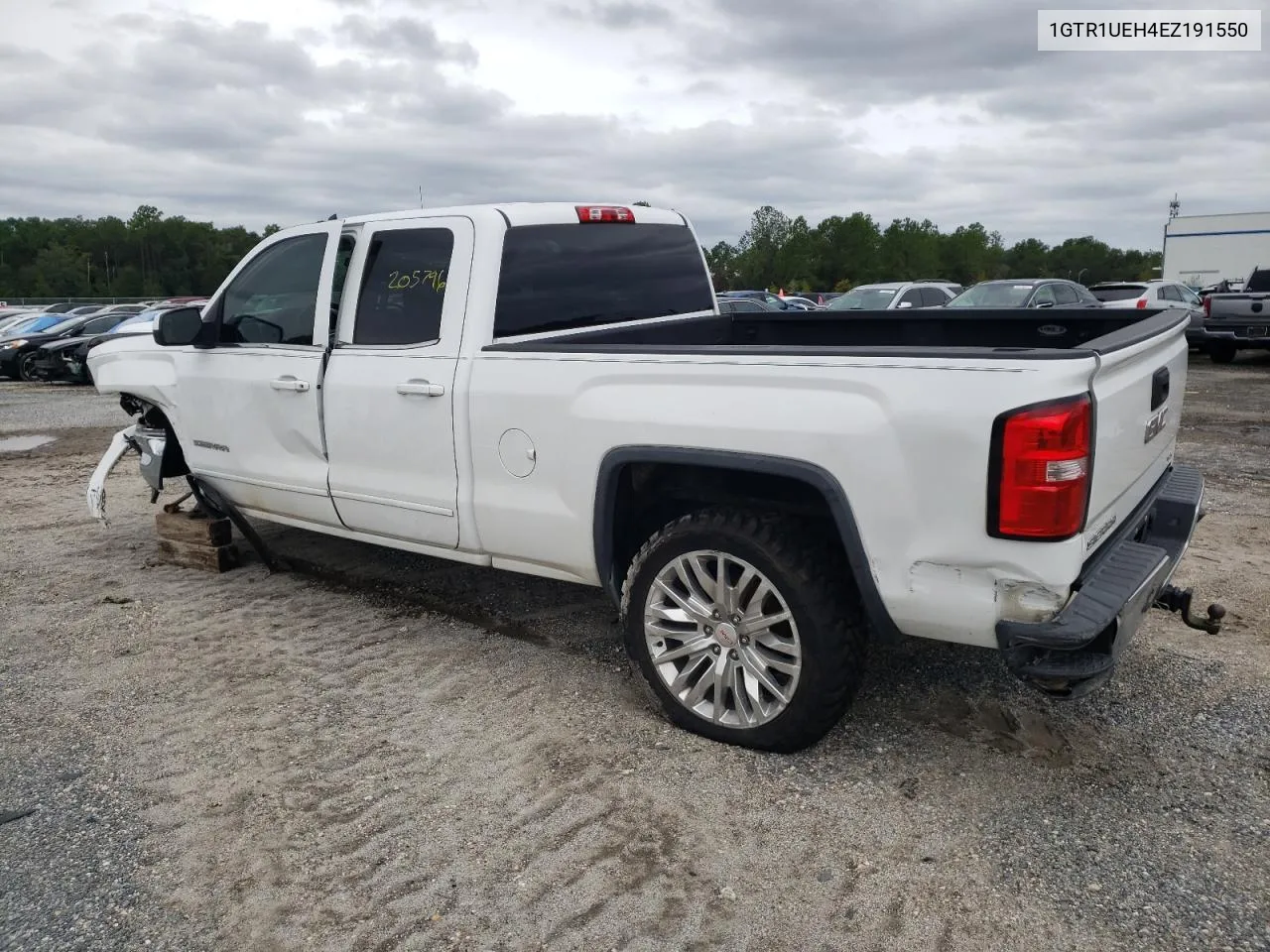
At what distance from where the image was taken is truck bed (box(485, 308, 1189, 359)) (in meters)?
4.32

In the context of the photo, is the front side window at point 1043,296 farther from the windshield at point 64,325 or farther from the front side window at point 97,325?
the windshield at point 64,325

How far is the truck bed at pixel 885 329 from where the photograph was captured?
432cm

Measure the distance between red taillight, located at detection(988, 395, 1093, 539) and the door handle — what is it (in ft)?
7.50

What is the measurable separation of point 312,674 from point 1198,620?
3561 mm

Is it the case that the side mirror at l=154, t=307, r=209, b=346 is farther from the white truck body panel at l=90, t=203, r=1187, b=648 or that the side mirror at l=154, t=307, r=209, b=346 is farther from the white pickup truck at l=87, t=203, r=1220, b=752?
the white truck body panel at l=90, t=203, r=1187, b=648

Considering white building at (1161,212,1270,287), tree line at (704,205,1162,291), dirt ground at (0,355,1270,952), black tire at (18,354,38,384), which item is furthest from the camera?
tree line at (704,205,1162,291)

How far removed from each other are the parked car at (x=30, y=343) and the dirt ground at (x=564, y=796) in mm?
16960

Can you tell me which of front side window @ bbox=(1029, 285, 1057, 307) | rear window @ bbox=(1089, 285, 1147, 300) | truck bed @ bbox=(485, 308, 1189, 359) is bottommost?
rear window @ bbox=(1089, 285, 1147, 300)

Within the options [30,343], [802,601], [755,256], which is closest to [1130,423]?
[802,601]

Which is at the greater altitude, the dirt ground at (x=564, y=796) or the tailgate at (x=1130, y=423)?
the tailgate at (x=1130, y=423)

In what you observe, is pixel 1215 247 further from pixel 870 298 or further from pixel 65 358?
pixel 65 358

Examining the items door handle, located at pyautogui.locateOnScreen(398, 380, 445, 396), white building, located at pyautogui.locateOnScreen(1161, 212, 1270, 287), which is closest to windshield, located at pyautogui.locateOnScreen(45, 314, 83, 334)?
door handle, located at pyautogui.locateOnScreen(398, 380, 445, 396)

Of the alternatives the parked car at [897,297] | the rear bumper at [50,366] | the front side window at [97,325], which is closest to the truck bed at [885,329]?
the parked car at [897,297]

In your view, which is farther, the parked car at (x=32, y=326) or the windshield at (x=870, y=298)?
the parked car at (x=32, y=326)
